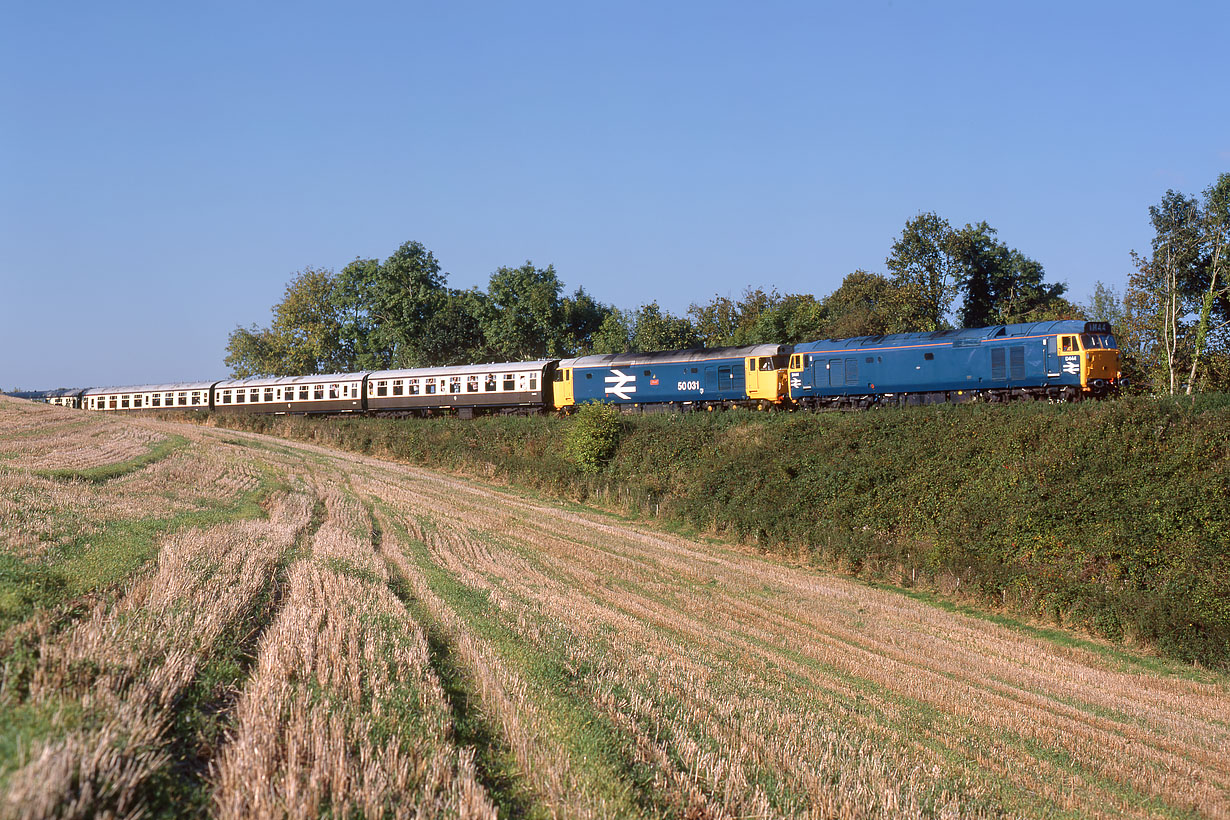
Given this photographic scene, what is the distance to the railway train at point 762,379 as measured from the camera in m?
34.3

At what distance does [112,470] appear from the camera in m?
24.1

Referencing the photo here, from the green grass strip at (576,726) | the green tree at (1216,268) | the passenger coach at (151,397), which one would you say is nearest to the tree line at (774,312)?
the green tree at (1216,268)

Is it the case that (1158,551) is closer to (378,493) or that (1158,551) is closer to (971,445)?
(971,445)

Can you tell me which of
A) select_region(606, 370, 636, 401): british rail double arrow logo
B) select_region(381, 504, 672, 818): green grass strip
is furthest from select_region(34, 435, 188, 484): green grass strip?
select_region(606, 370, 636, 401): british rail double arrow logo

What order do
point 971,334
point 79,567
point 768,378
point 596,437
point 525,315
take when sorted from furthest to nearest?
point 525,315 → point 768,378 → point 596,437 → point 971,334 → point 79,567

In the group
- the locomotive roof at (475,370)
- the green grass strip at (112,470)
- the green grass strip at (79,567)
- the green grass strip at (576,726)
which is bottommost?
the green grass strip at (576,726)

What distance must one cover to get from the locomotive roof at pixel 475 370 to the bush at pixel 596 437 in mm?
10618

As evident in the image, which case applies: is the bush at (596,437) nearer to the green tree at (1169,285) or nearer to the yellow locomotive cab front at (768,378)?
the yellow locomotive cab front at (768,378)

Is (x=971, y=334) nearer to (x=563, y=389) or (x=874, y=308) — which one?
(x=563, y=389)

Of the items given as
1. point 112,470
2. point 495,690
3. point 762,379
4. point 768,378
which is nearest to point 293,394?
point 762,379

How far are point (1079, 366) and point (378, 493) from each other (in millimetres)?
27465

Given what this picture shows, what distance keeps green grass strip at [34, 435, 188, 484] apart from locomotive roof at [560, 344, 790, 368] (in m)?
21.5

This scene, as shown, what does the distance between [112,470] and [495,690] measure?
1956 cm

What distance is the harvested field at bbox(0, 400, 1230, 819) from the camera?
635 cm
